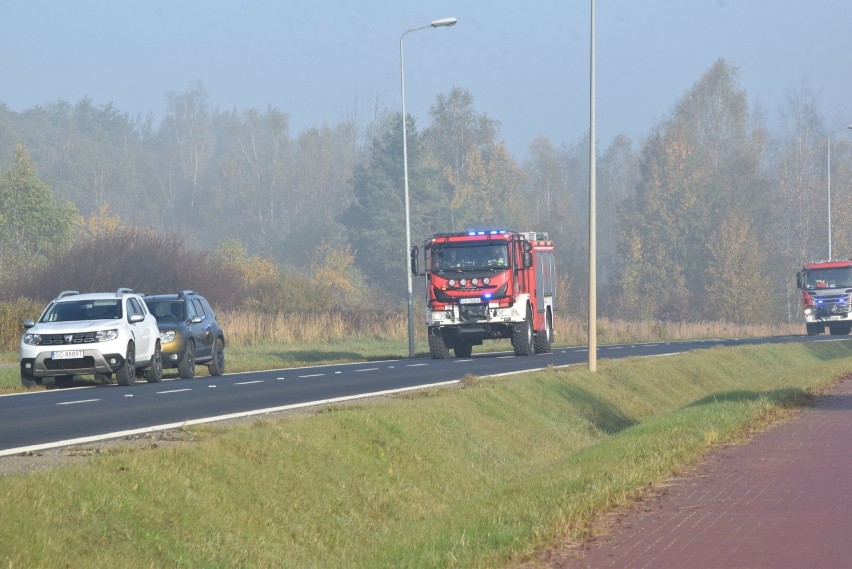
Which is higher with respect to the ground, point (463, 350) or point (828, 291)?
point (463, 350)

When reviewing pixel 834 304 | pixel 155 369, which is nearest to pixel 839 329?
pixel 834 304

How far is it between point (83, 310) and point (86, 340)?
1522 mm

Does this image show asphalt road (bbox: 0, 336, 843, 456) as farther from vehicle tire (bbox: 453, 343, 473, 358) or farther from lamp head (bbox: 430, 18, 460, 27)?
lamp head (bbox: 430, 18, 460, 27)

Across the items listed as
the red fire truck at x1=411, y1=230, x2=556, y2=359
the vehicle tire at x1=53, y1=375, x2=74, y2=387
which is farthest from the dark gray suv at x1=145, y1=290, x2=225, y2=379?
the red fire truck at x1=411, y1=230, x2=556, y2=359

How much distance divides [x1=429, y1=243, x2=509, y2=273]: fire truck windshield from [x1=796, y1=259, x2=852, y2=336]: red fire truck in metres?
28.4

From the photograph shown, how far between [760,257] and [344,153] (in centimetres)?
6968

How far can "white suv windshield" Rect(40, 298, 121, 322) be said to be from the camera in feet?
87.1

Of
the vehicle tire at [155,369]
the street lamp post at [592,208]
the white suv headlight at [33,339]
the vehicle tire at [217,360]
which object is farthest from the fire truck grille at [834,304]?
the white suv headlight at [33,339]

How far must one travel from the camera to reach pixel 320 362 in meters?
37.7

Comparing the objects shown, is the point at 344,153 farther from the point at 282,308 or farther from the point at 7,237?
the point at 282,308

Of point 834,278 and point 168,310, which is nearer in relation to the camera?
point 168,310

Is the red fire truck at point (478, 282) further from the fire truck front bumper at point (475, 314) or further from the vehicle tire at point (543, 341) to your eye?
the vehicle tire at point (543, 341)

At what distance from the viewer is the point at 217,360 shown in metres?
31.1

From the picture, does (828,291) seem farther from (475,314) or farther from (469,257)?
(475,314)
